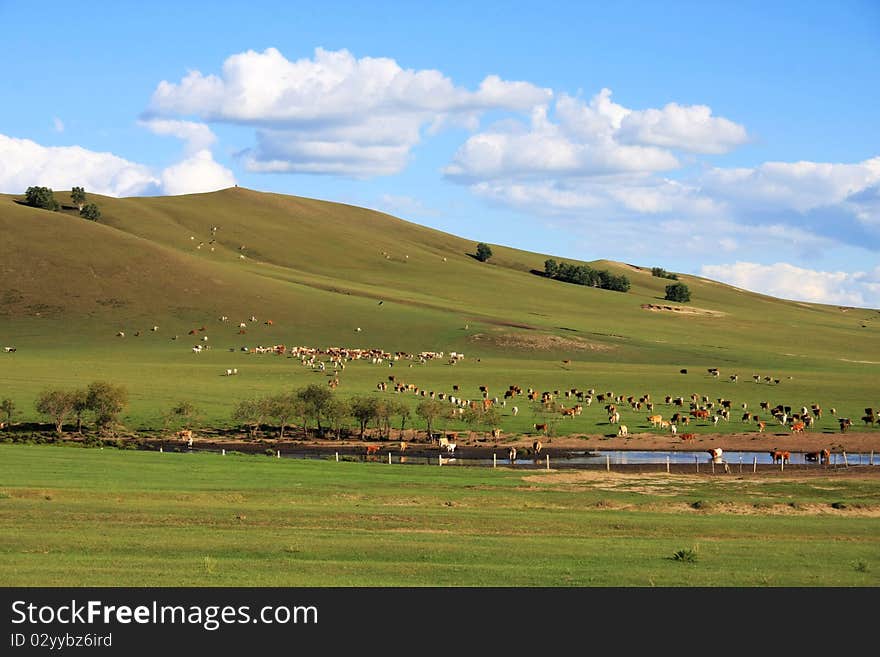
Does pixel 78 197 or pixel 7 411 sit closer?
pixel 7 411

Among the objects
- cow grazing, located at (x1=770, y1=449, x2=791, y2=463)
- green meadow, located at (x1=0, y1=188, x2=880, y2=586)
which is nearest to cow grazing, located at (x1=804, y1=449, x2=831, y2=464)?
cow grazing, located at (x1=770, y1=449, x2=791, y2=463)

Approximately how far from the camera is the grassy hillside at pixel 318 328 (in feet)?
315

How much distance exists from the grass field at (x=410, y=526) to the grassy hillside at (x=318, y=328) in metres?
29.5

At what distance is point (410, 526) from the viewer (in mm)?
30359

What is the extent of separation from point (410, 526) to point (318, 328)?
100 metres

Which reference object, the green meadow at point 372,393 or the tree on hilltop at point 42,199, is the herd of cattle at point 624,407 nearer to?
the green meadow at point 372,393

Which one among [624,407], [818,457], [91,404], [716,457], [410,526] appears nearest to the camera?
[410,526]

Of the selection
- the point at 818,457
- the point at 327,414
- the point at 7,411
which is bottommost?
the point at 818,457

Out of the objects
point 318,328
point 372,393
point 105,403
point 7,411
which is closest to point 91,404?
point 105,403

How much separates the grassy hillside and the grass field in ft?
96.8

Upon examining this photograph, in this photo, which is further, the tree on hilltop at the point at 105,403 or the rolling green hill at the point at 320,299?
the rolling green hill at the point at 320,299

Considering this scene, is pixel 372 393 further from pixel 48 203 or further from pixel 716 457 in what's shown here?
pixel 48 203

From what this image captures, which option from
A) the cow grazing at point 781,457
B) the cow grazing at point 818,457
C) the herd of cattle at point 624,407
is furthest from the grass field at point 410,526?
the herd of cattle at point 624,407
